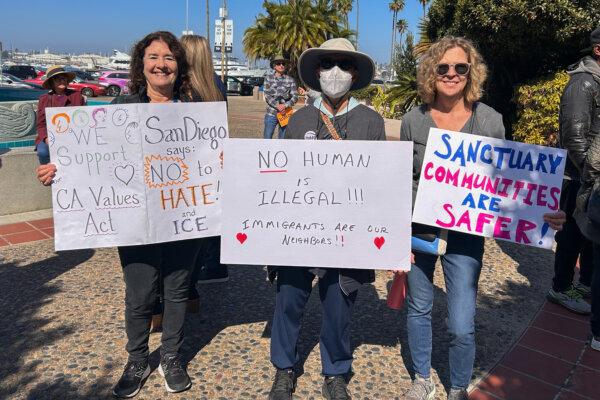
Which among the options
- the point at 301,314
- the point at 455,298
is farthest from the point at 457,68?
the point at 301,314

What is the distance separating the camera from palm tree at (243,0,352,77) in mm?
29781

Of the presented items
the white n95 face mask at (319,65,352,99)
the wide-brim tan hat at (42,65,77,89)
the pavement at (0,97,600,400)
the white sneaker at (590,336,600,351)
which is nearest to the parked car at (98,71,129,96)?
the wide-brim tan hat at (42,65,77,89)

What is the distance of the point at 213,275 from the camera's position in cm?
432

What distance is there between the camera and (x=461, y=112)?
253cm

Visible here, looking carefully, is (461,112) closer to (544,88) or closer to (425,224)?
(425,224)

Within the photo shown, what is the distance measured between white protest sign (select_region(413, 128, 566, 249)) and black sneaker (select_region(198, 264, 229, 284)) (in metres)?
2.31

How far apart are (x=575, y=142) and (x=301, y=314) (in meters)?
2.40

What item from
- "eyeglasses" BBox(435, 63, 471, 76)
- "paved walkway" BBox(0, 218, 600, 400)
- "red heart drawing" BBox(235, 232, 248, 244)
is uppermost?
"eyeglasses" BBox(435, 63, 471, 76)

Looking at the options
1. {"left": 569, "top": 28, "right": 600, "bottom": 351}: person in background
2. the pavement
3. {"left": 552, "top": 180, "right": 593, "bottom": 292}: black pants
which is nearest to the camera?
the pavement

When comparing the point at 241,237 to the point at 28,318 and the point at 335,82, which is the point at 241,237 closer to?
the point at 335,82

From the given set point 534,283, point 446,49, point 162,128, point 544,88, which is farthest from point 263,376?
point 544,88

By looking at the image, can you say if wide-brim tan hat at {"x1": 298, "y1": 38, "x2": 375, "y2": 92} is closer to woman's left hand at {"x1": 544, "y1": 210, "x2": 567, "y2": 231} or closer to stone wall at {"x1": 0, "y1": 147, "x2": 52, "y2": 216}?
woman's left hand at {"x1": 544, "y1": 210, "x2": 567, "y2": 231}

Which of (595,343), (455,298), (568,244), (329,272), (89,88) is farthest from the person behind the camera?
(89,88)

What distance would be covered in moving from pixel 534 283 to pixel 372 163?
10.2 ft
